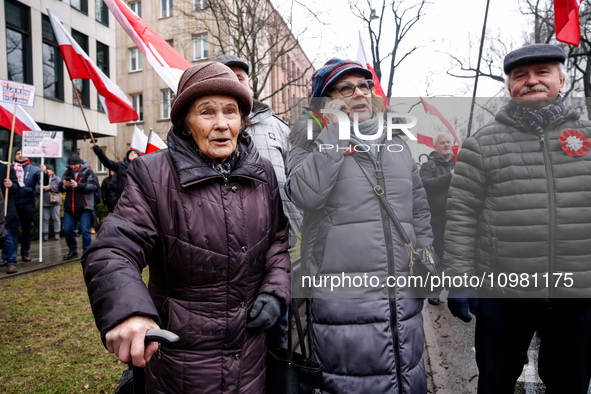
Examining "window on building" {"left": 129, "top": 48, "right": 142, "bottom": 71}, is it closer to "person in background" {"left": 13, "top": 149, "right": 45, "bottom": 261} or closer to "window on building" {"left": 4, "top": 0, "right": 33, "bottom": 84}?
"window on building" {"left": 4, "top": 0, "right": 33, "bottom": 84}

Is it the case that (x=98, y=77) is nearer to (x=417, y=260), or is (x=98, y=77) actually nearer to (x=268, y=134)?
(x=268, y=134)

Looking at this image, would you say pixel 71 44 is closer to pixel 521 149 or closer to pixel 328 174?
pixel 328 174

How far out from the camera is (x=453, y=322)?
4242mm

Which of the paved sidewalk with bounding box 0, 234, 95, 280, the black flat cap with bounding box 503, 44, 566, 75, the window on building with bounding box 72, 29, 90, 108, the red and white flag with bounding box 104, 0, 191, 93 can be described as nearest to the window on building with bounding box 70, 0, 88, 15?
the window on building with bounding box 72, 29, 90, 108

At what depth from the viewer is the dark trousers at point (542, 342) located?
75.7 inches

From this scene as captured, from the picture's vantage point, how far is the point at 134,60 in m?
25.9

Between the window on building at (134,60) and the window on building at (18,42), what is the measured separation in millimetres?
11924

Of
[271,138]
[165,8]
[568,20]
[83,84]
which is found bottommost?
[271,138]

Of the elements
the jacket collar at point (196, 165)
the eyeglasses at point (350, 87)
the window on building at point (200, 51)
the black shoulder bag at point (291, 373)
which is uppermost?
the window on building at point (200, 51)

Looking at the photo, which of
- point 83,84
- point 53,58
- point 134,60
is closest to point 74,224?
point 53,58

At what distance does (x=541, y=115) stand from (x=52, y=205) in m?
12.3

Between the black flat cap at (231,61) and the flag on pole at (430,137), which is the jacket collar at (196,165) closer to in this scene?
the flag on pole at (430,137)

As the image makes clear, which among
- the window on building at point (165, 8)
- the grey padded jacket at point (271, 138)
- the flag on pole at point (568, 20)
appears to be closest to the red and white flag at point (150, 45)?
the grey padded jacket at point (271, 138)

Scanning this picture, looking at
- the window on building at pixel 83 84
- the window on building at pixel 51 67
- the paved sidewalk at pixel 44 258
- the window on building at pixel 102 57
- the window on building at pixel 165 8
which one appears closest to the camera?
the paved sidewalk at pixel 44 258
